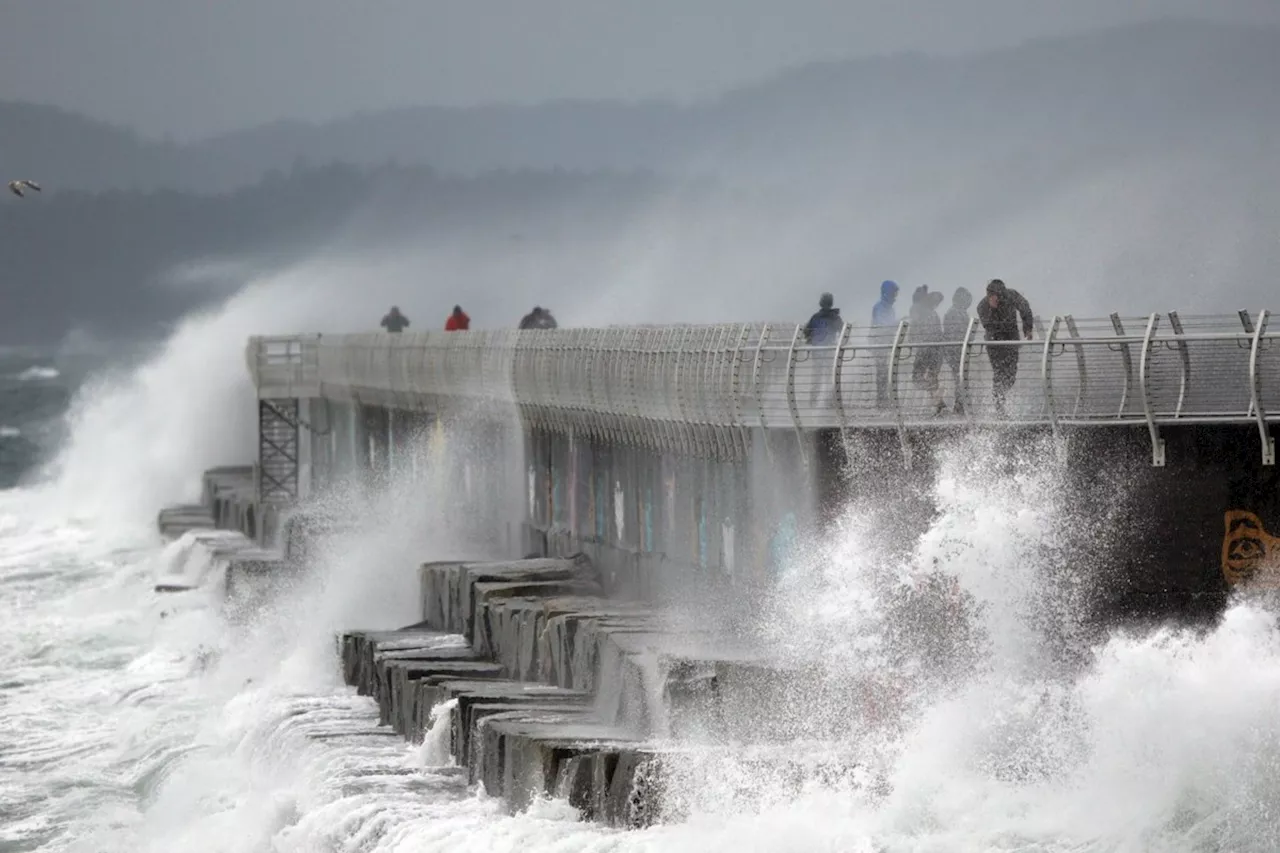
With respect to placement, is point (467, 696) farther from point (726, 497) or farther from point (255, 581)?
point (255, 581)

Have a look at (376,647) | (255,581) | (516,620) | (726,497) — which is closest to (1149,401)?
(726,497)

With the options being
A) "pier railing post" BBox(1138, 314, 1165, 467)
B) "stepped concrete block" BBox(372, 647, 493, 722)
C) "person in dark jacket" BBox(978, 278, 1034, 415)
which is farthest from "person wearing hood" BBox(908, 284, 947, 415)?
"stepped concrete block" BBox(372, 647, 493, 722)

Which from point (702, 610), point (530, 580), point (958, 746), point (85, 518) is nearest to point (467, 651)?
point (530, 580)

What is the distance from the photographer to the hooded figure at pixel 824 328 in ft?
75.6

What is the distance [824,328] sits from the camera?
933 inches

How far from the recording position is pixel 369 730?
88.5 feet

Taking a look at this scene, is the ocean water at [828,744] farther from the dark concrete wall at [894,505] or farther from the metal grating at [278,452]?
the metal grating at [278,452]

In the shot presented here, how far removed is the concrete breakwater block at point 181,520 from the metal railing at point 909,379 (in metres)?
26.2

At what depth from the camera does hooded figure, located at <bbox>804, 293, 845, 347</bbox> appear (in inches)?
907

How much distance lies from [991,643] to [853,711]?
124 centimetres

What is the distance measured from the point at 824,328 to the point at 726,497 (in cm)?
231

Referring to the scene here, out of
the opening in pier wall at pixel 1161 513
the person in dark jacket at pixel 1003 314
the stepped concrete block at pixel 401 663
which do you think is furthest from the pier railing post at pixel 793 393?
the stepped concrete block at pixel 401 663

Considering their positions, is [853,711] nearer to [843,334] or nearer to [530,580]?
[843,334]

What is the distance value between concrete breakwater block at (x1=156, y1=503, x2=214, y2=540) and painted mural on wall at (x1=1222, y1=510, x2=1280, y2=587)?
36.7 metres
